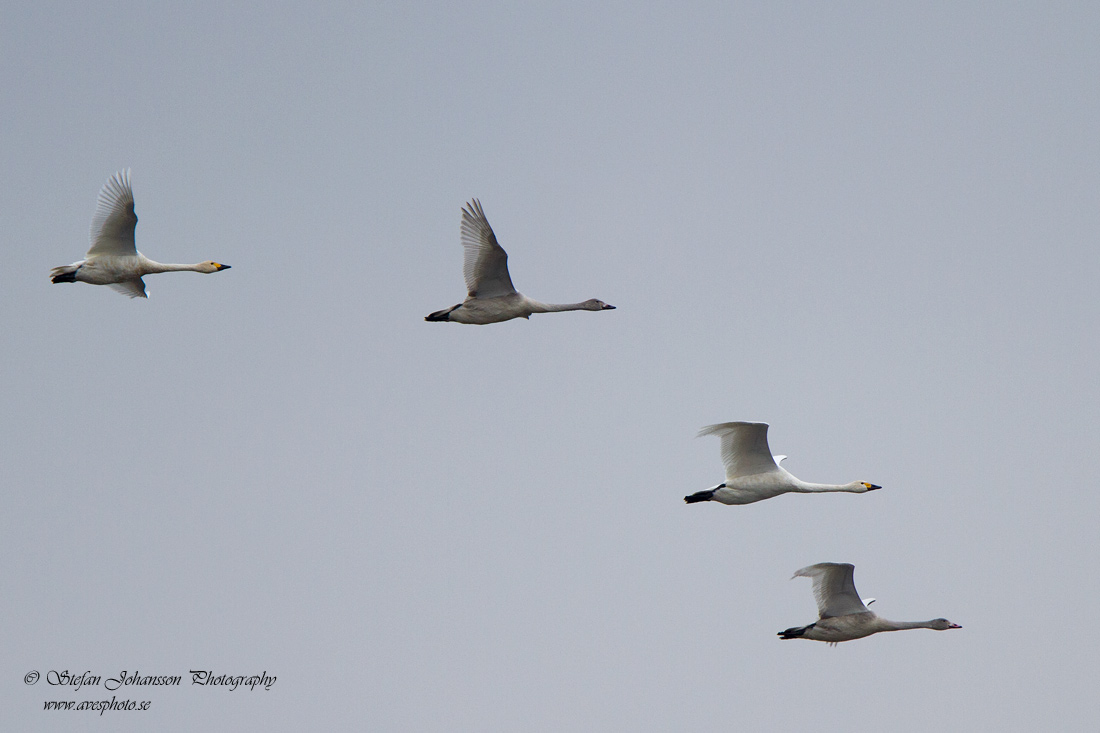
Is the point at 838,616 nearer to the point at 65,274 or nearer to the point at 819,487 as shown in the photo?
the point at 819,487

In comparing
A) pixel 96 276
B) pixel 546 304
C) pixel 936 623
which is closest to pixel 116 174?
pixel 96 276

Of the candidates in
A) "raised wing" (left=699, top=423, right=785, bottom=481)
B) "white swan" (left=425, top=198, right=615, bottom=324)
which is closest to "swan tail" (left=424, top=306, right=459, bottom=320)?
"white swan" (left=425, top=198, right=615, bottom=324)

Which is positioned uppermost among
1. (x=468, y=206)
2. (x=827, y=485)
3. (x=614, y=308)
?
(x=468, y=206)

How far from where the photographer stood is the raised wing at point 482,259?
1307 inches

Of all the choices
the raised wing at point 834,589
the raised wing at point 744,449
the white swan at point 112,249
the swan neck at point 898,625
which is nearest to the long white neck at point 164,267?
the white swan at point 112,249

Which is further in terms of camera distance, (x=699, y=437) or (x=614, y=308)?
(x=614, y=308)

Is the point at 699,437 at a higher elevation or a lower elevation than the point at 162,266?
lower

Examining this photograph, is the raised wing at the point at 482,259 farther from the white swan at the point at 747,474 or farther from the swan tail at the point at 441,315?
the white swan at the point at 747,474

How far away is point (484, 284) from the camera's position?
34000mm

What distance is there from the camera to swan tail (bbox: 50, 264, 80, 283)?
34.8 meters

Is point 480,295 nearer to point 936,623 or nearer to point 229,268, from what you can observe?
point 229,268

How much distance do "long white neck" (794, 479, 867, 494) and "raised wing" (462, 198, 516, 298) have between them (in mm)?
8842

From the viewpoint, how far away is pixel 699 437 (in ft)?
109

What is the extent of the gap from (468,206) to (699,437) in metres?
7.90
